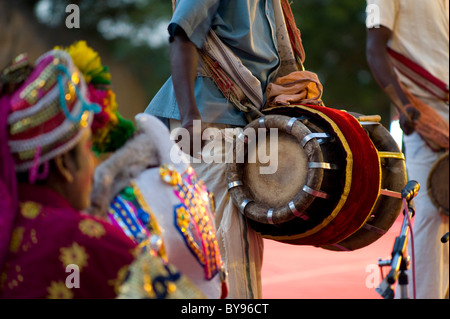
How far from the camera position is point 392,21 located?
4160 millimetres

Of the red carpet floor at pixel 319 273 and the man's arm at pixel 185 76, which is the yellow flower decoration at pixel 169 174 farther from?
the red carpet floor at pixel 319 273

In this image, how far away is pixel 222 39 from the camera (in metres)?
3.16

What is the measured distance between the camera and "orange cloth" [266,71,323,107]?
3199mm

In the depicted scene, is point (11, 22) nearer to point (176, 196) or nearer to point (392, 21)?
point (392, 21)

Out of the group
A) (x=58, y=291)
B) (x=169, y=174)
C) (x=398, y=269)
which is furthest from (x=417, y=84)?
(x=58, y=291)

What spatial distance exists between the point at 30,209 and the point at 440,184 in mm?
2967

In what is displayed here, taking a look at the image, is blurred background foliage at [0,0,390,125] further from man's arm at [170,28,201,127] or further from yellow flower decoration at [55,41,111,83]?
yellow flower decoration at [55,41,111,83]

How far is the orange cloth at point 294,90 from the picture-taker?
3.20 metres

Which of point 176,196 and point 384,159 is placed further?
point 384,159

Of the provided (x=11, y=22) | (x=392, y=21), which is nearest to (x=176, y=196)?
(x=392, y=21)

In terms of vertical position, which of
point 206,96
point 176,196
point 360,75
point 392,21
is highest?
point 360,75

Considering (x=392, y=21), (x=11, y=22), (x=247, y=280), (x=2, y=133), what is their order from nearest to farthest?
(x=2, y=133)
(x=247, y=280)
(x=392, y=21)
(x=11, y=22)

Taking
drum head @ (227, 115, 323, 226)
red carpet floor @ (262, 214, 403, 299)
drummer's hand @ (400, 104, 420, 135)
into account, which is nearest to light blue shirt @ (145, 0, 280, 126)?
drum head @ (227, 115, 323, 226)
